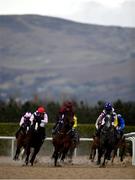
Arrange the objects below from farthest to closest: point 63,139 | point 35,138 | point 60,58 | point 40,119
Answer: point 60,58 → point 63,139 → point 35,138 → point 40,119

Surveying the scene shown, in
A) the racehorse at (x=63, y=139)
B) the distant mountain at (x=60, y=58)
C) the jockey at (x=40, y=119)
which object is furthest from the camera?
the distant mountain at (x=60, y=58)

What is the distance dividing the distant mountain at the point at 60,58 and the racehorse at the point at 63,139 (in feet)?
77.5

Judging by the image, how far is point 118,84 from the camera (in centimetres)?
3978

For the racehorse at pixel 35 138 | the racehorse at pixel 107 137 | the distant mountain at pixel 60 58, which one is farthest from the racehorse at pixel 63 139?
the distant mountain at pixel 60 58

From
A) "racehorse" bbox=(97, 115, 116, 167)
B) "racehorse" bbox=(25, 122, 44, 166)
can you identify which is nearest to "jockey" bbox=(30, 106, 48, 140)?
"racehorse" bbox=(25, 122, 44, 166)

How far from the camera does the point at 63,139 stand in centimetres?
1611

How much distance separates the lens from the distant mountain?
1610 inches

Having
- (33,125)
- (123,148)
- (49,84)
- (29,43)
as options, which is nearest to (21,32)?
(29,43)

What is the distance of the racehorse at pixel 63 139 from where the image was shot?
15.6m

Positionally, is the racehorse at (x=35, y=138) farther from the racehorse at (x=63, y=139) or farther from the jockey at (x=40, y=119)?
the racehorse at (x=63, y=139)

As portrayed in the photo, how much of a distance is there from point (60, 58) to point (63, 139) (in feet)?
90.9

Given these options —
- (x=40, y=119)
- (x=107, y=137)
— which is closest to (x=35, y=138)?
(x=40, y=119)

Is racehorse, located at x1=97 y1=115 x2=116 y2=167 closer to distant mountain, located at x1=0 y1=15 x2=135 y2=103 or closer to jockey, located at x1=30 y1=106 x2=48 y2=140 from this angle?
jockey, located at x1=30 y1=106 x2=48 y2=140

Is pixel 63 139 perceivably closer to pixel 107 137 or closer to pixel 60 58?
pixel 107 137
